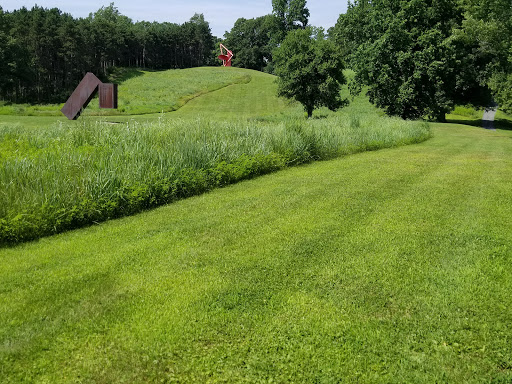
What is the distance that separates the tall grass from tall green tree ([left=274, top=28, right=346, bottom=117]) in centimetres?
1770

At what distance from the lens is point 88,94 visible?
1170 cm

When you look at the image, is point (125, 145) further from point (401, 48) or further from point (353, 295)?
point (401, 48)

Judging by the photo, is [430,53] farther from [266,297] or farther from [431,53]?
[266,297]

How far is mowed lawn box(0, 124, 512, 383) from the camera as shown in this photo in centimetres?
255

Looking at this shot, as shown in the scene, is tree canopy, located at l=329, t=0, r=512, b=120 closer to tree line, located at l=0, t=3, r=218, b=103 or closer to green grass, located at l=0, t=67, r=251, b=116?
green grass, located at l=0, t=67, r=251, b=116

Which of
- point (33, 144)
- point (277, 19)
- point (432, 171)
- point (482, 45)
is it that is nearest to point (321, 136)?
point (432, 171)

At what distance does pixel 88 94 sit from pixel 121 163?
22.1 feet

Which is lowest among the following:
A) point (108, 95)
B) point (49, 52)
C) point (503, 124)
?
point (503, 124)

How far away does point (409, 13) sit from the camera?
26672 mm

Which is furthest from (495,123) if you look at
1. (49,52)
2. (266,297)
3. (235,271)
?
(49,52)

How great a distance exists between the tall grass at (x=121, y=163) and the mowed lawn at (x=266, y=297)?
0.33 metres

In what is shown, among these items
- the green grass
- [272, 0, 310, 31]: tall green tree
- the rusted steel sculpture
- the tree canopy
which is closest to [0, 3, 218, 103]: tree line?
the green grass

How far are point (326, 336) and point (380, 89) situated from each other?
27211 mm

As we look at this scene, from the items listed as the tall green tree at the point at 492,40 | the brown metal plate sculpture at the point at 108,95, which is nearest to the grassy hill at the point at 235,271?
the brown metal plate sculpture at the point at 108,95
